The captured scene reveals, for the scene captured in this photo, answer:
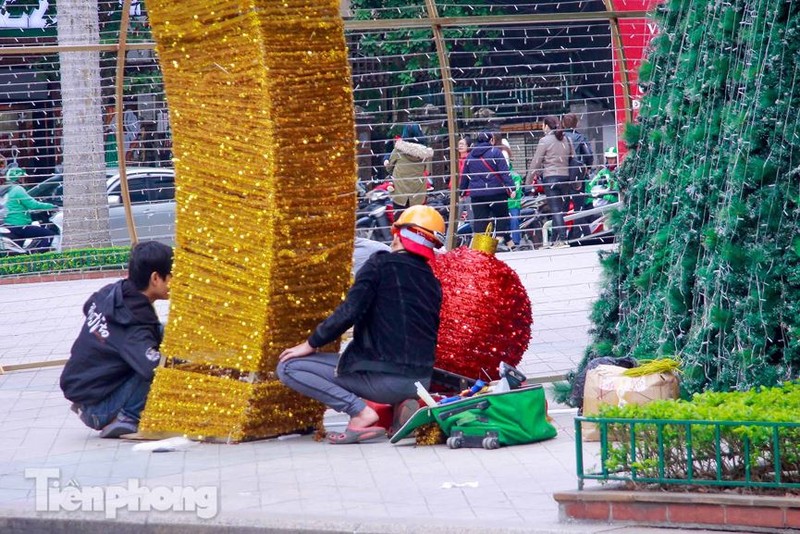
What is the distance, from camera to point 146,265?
8180 millimetres

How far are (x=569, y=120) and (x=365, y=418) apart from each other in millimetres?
4115

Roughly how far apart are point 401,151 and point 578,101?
1493mm

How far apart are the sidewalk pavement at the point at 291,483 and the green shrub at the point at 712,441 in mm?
337

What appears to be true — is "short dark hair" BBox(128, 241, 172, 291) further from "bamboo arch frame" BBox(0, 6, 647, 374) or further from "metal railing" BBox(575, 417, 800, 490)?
"metal railing" BBox(575, 417, 800, 490)

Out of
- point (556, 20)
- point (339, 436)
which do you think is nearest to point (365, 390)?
point (339, 436)

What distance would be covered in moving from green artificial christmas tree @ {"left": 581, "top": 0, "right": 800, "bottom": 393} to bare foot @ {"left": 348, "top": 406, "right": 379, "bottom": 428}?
164cm

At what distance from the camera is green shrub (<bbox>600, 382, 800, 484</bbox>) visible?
18.0ft

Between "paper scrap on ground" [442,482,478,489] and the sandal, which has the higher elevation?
"paper scrap on ground" [442,482,478,489]

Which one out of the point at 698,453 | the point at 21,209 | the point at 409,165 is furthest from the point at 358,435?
the point at 21,209

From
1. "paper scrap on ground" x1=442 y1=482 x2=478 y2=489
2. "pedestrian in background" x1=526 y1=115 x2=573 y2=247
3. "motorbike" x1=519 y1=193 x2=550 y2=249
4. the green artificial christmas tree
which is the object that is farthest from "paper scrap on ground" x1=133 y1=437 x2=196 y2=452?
"motorbike" x1=519 y1=193 x2=550 y2=249

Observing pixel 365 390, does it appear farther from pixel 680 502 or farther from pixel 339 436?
pixel 680 502

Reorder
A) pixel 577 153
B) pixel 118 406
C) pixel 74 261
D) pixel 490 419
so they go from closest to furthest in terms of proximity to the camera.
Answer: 1. pixel 490 419
2. pixel 118 406
3. pixel 74 261
4. pixel 577 153

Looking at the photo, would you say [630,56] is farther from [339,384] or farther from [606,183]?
[339,384]

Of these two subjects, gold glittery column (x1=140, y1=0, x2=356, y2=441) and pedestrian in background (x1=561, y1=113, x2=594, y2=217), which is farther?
pedestrian in background (x1=561, y1=113, x2=594, y2=217)
